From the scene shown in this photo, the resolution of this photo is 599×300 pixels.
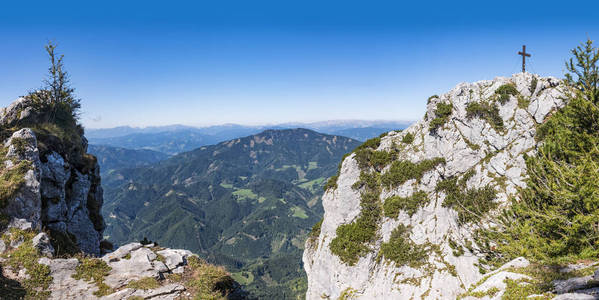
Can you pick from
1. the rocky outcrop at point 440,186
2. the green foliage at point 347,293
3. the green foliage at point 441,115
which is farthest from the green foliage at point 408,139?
the green foliage at point 347,293

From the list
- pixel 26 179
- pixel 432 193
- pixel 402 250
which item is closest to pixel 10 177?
pixel 26 179

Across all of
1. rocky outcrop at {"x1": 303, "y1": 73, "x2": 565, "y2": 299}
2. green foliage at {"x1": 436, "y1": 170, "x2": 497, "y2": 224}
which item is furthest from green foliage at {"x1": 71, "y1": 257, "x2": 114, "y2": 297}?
green foliage at {"x1": 436, "y1": 170, "x2": 497, "y2": 224}

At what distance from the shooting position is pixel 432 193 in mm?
29469

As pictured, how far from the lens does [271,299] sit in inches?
7023

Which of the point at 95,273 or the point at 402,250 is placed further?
the point at 402,250

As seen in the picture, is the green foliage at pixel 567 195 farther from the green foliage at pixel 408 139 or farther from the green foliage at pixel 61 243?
the green foliage at pixel 61 243

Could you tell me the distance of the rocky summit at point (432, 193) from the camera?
25141 mm

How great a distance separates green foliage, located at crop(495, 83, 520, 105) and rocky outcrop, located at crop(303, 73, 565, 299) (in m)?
0.10

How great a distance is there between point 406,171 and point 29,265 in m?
34.1

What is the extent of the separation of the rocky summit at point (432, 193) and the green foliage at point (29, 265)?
26.0 meters

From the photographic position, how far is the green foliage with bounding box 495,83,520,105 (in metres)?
29.4

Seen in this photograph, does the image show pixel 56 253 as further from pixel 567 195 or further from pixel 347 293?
pixel 567 195

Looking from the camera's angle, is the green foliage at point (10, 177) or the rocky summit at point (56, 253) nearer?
the rocky summit at point (56, 253)

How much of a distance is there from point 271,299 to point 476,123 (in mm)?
192122
